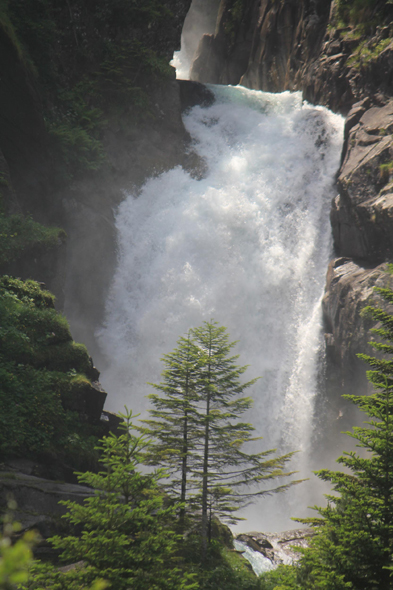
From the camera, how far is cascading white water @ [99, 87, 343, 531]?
58.0 ft

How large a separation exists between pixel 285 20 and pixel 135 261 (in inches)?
973

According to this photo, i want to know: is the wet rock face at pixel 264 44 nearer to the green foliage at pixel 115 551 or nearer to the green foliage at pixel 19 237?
the green foliage at pixel 19 237

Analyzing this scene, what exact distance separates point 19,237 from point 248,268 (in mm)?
11741

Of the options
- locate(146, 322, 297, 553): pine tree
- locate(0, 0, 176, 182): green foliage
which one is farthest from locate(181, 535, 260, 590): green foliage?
locate(0, 0, 176, 182): green foliage

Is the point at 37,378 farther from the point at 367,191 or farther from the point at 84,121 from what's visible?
the point at 84,121

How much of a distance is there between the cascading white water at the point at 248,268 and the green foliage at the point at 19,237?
6.02 meters

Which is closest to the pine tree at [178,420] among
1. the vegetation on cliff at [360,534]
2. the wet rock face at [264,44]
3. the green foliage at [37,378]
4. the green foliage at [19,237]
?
the green foliage at [37,378]

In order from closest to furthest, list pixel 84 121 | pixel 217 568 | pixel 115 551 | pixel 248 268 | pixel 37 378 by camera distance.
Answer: pixel 115 551 → pixel 217 568 → pixel 37 378 → pixel 248 268 → pixel 84 121

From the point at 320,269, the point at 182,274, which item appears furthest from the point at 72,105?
the point at 320,269

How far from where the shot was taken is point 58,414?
32.5 ft

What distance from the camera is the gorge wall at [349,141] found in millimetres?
16094

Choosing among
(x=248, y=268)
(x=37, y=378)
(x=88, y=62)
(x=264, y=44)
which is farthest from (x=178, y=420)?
(x=264, y=44)

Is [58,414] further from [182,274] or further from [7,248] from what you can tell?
[182,274]

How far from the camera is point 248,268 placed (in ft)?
68.3
